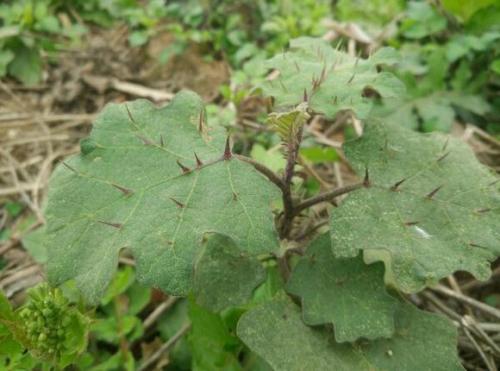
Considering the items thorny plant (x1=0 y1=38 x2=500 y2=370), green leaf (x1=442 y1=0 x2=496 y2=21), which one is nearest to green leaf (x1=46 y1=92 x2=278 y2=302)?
thorny plant (x1=0 y1=38 x2=500 y2=370)

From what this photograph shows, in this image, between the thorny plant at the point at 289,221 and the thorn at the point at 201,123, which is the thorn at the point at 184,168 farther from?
the thorn at the point at 201,123

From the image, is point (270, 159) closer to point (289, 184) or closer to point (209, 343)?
point (289, 184)

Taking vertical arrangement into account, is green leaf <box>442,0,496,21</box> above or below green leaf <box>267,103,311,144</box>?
below

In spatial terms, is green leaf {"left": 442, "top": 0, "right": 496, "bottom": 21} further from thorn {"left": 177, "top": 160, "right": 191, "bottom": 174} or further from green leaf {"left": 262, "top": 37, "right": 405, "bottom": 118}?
thorn {"left": 177, "top": 160, "right": 191, "bottom": 174}

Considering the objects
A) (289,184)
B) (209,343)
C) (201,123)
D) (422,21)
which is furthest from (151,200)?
(422,21)

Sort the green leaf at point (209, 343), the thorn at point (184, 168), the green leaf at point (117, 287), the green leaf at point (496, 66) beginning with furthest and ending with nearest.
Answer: the green leaf at point (496, 66), the green leaf at point (117, 287), the green leaf at point (209, 343), the thorn at point (184, 168)

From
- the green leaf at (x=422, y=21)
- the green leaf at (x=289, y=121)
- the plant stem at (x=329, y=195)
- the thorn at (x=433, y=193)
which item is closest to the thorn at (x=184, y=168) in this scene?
the green leaf at (x=289, y=121)
